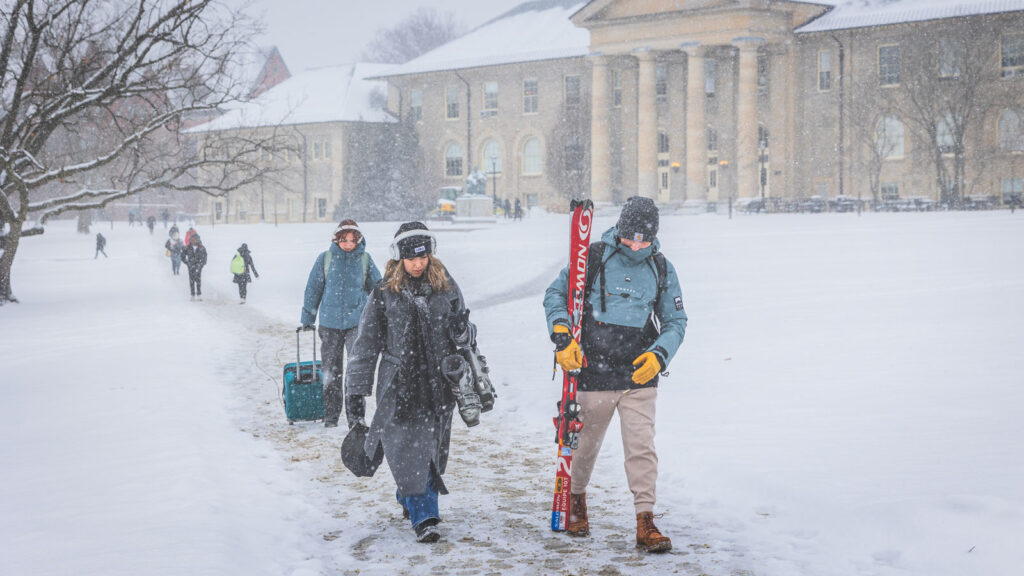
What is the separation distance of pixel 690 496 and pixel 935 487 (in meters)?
1.54

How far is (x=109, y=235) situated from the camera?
6200 centimetres

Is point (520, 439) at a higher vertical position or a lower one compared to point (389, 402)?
lower

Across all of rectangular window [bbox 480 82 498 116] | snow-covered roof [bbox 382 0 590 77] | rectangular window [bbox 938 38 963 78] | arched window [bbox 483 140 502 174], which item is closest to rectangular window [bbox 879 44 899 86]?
rectangular window [bbox 938 38 963 78]

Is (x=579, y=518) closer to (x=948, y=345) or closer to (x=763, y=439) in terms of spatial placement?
(x=763, y=439)

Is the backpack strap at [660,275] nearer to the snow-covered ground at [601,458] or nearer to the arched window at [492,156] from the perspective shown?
the snow-covered ground at [601,458]

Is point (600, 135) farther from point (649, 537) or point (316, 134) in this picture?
point (649, 537)

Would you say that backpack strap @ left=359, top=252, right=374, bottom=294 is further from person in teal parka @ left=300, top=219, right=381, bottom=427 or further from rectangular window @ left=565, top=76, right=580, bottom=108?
rectangular window @ left=565, top=76, right=580, bottom=108

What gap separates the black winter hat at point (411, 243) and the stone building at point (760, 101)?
43.5 m

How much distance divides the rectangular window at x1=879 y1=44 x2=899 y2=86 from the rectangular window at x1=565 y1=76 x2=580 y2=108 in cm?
1801

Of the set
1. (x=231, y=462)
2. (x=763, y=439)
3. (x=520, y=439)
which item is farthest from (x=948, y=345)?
(x=231, y=462)

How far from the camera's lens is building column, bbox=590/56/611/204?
5856cm

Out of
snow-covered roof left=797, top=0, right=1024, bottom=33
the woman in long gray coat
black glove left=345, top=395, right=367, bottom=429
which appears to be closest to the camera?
the woman in long gray coat

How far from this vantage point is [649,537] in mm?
5633

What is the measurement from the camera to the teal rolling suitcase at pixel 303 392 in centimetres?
934
